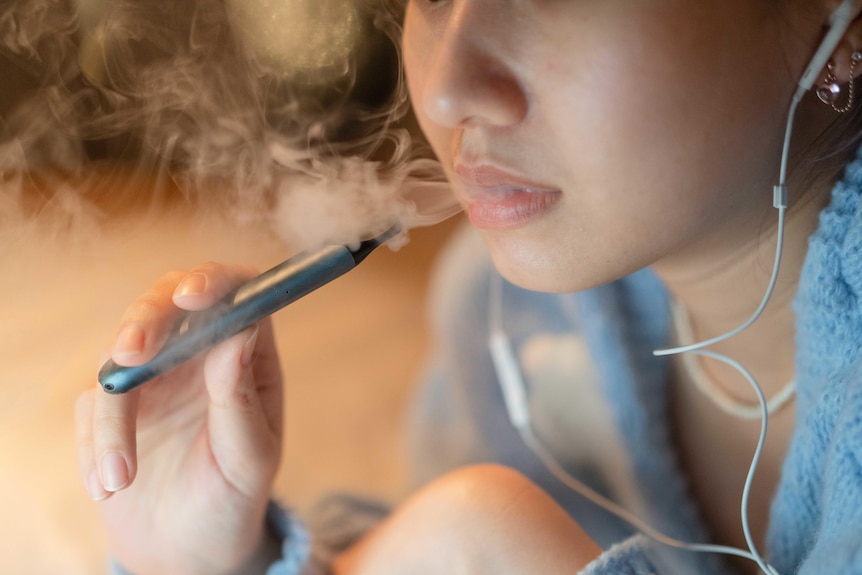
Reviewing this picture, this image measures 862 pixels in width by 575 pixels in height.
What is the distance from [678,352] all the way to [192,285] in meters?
0.59

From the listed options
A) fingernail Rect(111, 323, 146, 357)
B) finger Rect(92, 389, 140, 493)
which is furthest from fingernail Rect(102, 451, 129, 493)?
fingernail Rect(111, 323, 146, 357)

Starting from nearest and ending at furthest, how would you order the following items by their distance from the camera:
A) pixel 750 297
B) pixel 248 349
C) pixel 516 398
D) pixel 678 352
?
pixel 248 349 < pixel 750 297 < pixel 678 352 < pixel 516 398

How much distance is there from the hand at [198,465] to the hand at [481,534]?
15 cm

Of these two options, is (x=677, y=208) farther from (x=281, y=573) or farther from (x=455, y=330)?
(x=455, y=330)

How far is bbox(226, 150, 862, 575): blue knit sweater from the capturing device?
61 cm

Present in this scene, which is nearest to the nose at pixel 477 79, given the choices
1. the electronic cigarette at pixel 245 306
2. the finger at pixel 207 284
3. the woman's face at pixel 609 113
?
the woman's face at pixel 609 113

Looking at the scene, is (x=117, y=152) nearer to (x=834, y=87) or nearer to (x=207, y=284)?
(x=207, y=284)

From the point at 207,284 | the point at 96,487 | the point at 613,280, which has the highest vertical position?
the point at 207,284

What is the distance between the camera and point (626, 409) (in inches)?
38.6

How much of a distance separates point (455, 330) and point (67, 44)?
2.35 ft

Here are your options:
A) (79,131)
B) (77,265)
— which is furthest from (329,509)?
(79,131)

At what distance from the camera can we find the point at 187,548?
28.6 inches

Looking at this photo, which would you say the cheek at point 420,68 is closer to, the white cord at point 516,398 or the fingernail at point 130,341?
the fingernail at point 130,341

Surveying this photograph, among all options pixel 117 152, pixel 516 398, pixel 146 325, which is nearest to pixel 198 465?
pixel 146 325
